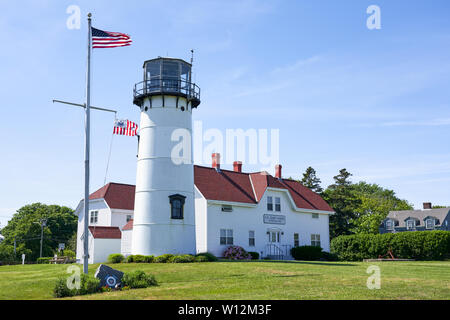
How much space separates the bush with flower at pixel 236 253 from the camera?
115ft

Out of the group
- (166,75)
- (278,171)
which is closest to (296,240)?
(278,171)

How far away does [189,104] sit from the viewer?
3275 centimetres

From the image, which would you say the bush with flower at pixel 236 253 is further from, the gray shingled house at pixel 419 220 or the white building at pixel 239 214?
the gray shingled house at pixel 419 220

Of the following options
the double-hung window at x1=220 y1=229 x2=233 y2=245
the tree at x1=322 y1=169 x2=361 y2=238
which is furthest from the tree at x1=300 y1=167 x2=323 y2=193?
the double-hung window at x1=220 y1=229 x2=233 y2=245

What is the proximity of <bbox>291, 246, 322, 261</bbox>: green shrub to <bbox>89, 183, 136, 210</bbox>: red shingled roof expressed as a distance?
15347mm

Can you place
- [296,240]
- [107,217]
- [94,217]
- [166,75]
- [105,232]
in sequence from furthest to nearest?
[94,217] < [107,217] < [296,240] < [105,232] < [166,75]

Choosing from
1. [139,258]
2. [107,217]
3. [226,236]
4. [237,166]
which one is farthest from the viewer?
[237,166]

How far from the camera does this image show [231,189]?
38406 millimetres

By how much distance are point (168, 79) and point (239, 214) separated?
40.6 feet

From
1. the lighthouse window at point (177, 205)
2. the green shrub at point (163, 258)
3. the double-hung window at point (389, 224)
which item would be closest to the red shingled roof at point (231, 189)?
the lighthouse window at point (177, 205)

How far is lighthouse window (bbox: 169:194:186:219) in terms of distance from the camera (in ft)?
101

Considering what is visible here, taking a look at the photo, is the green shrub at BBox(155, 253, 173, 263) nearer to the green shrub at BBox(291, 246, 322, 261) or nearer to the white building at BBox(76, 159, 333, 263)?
the white building at BBox(76, 159, 333, 263)

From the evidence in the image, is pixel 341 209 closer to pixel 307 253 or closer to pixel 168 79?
pixel 307 253

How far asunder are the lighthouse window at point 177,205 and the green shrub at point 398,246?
19.6 meters
